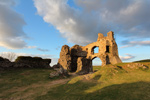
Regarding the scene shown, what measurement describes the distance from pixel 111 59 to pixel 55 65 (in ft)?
61.5

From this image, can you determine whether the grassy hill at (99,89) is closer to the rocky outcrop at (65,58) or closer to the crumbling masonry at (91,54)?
the crumbling masonry at (91,54)

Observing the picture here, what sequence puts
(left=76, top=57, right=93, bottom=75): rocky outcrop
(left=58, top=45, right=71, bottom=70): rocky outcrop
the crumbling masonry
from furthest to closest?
(left=58, top=45, right=71, bottom=70): rocky outcrop → (left=76, top=57, right=93, bottom=75): rocky outcrop → the crumbling masonry

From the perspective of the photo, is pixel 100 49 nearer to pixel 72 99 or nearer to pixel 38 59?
pixel 38 59

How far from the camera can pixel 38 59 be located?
85.8 feet

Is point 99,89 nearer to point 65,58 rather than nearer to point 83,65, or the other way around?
point 83,65

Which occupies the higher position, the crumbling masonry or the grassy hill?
the crumbling masonry

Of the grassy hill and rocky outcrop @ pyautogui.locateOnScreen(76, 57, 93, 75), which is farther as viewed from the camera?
rocky outcrop @ pyautogui.locateOnScreen(76, 57, 93, 75)

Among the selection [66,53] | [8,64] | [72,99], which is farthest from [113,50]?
[8,64]

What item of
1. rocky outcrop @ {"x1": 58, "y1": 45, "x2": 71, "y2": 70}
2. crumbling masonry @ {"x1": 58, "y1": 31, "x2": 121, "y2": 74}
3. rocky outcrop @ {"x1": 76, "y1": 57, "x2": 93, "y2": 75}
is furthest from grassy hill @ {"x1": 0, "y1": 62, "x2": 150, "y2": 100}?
rocky outcrop @ {"x1": 58, "y1": 45, "x2": 71, "y2": 70}

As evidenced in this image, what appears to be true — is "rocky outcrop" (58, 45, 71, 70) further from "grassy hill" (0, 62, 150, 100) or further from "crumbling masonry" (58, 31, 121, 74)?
"grassy hill" (0, 62, 150, 100)

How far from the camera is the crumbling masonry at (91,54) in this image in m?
24.2

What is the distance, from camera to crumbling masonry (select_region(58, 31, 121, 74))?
79.5ft

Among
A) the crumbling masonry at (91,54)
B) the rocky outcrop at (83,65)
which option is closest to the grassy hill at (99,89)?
the crumbling masonry at (91,54)

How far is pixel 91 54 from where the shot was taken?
98.1 ft
